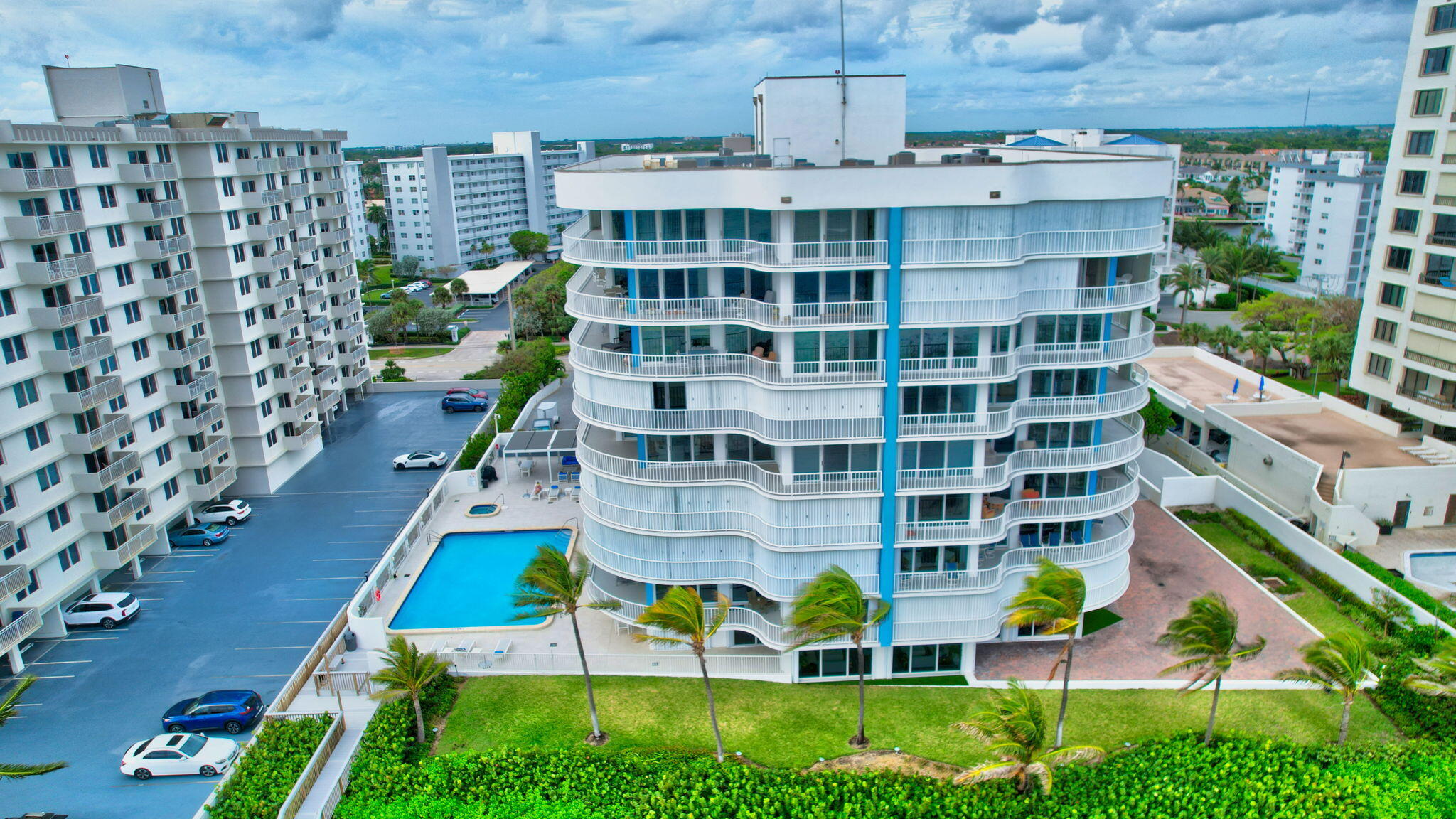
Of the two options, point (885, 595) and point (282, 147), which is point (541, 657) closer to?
point (885, 595)

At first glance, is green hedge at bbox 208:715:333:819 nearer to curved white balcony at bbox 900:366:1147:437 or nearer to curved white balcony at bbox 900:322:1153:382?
curved white balcony at bbox 900:366:1147:437

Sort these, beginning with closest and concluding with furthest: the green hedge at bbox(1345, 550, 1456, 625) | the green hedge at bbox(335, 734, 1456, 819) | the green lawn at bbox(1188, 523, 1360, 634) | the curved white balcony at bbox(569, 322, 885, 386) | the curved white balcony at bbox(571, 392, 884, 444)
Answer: the green hedge at bbox(335, 734, 1456, 819)
the curved white balcony at bbox(569, 322, 885, 386)
the curved white balcony at bbox(571, 392, 884, 444)
the green hedge at bbox(1345, 550, 1456, 625)
the green lawn at bbox(1188, 523, 1360, 634)

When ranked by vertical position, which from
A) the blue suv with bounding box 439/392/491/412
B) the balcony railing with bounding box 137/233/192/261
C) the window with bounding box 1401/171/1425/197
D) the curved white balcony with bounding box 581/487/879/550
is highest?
the window with bounding box 1401/171/1425/197

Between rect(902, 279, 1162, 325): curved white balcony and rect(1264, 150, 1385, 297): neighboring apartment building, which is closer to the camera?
rect(902, 279, 1162, 325): curved white balcony

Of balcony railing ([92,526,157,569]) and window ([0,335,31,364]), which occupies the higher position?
window ([0,335,31,364])

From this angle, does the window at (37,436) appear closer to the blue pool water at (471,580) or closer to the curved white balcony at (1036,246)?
the blue pool water at (471,580)

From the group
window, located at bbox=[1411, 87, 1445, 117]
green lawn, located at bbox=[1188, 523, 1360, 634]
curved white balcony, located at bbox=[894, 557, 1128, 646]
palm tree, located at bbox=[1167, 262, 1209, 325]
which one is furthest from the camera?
palm tree, located at bbox=[1167, 262, 1209, 325]

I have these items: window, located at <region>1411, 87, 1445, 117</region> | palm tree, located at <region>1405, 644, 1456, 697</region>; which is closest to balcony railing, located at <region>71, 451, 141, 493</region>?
palm tree, located at <region>1405, 644, 1456, 697</region>

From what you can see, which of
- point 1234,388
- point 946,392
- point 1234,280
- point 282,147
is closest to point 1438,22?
point 1234,388
